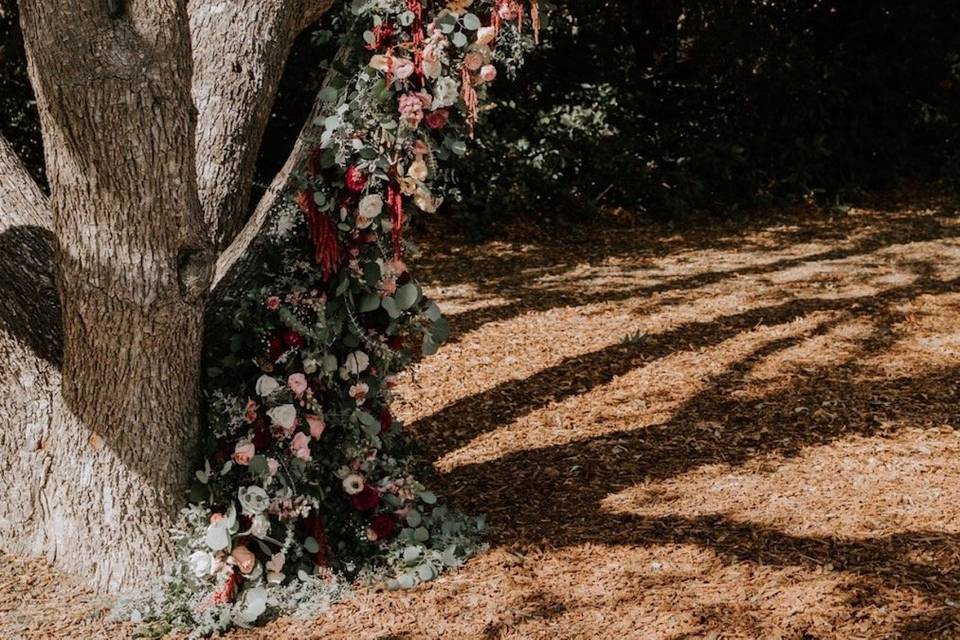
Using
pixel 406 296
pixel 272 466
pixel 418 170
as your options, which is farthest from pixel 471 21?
pixel 272 466

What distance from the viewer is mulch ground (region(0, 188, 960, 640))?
333cm

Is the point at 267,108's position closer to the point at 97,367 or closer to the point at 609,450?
the point at 97,367

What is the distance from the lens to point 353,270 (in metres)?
3.33

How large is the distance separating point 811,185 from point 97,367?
29.1 ft

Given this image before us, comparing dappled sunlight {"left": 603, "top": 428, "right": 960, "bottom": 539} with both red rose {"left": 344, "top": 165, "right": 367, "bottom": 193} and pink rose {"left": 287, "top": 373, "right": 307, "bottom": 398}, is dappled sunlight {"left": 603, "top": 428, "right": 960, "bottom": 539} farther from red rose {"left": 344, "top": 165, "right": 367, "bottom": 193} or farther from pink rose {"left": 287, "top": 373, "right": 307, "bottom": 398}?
red rose {"left": 344, "top": 165, "right": 367, "bottom": 193}

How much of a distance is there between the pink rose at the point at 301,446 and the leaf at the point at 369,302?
1.57ft

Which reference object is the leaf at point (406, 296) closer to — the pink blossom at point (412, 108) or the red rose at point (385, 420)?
the red rose at point (385, 420)

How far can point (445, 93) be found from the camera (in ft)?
10.4

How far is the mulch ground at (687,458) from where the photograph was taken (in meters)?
3.33

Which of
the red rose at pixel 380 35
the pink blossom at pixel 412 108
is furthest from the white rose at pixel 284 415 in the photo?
the red rose at pixel 380 35

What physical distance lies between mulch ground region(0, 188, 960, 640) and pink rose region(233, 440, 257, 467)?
590 mm

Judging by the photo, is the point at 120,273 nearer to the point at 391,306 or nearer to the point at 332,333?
the point at 332,333

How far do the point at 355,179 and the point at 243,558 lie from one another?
134 centimetres

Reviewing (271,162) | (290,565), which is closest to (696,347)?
(290,565)
